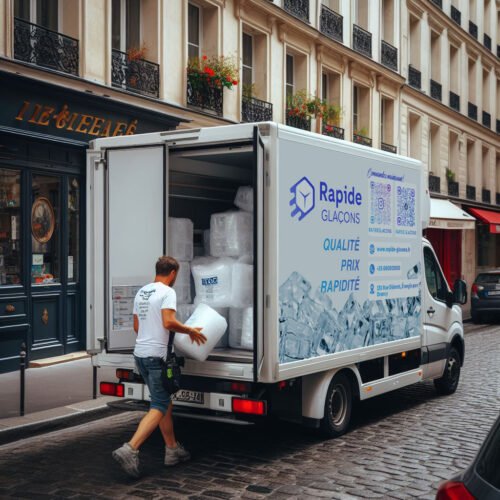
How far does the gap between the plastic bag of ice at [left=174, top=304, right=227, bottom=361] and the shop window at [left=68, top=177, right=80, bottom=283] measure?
22.3ft

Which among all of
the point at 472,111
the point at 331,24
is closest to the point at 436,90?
the point at 472,111

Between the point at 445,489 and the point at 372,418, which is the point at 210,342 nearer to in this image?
the point at 372,418

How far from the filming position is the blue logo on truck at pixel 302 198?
6.75 meters

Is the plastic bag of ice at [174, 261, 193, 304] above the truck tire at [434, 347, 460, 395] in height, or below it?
above

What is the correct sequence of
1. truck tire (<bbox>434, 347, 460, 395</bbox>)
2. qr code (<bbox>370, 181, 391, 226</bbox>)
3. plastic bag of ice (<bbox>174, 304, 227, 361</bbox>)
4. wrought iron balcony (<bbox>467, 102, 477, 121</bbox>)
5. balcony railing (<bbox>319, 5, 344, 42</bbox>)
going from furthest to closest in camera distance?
wrought iron balcony (<bbox>467, 102, 477, 121</bbox>)
balcony railing (<bbox>319, 5, 344, 42</bbox>)
truck tire (<bbox>434, 347, 460, 395</bbox>)
qr code (<bbox>370, 181, 391, 226</bbox>)
plastic bag of ice (<bbox>174, 304, 227, 361</bbox>)

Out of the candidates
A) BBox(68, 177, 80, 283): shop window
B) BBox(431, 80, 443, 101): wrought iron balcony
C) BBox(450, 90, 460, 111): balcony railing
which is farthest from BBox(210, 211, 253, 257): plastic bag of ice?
BBox(450, 90, 460, 111): balcony railing

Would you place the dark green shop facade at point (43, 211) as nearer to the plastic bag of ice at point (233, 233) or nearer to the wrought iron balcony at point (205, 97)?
the wrought iron balcony at point (205, 97)

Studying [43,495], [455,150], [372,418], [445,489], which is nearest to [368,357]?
[372,418]

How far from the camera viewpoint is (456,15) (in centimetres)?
3212

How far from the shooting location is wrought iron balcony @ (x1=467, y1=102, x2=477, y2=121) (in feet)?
111

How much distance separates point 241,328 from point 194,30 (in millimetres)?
11201

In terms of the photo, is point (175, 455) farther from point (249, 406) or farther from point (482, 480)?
point (482, 480)

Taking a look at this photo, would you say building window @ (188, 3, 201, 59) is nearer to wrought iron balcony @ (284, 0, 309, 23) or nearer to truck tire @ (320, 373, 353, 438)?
wrought iron balcony @ (284, 0, 309, 23)

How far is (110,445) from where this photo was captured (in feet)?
24.3
